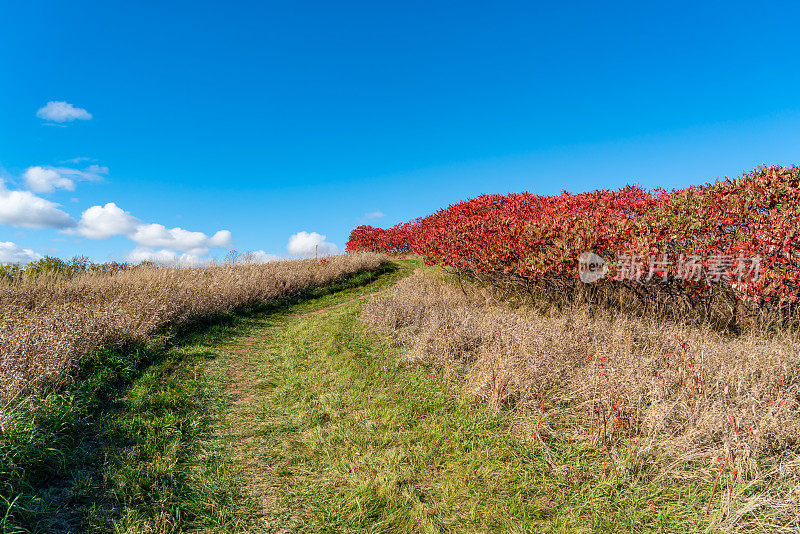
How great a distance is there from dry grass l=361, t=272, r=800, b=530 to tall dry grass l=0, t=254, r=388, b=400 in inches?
208

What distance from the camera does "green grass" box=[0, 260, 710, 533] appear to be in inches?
128

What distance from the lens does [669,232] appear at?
6.73 metres

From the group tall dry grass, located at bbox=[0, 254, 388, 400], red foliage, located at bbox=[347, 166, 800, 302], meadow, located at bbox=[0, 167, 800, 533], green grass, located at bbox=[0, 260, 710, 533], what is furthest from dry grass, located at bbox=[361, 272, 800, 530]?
tall dry grass, located at bbox=[0, 254, 388, 400]

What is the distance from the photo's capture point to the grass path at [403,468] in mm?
3246

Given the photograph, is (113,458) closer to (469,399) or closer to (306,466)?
(306,466)

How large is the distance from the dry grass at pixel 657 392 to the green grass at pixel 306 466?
0.24 m

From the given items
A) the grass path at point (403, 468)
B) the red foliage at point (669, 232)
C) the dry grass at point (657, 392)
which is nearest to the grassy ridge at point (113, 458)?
the grass path at point (403, 468)

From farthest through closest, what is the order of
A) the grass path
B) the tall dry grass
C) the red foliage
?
the red foliage < the tall dry grass < the grass path

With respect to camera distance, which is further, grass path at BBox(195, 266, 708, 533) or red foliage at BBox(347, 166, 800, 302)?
red foliage at BBox(347, 166, 800, 302)

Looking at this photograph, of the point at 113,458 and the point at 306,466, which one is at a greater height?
the point at 113,458

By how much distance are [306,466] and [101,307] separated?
711 cm

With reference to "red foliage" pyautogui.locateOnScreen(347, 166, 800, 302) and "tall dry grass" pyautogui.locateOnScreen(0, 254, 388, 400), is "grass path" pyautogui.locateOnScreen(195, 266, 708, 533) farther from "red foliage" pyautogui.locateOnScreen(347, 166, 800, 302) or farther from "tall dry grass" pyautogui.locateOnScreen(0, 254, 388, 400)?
"red foliage" pyautogui.locateOnScreen(347, 166, 800, 302)

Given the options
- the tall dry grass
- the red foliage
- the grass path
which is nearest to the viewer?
the grass path

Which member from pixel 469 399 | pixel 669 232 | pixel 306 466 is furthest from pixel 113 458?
pixel 669 232
